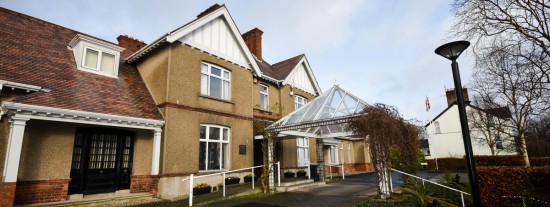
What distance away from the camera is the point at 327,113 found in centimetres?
1094

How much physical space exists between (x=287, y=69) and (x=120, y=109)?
434 inches

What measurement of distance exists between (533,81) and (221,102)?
11.3m

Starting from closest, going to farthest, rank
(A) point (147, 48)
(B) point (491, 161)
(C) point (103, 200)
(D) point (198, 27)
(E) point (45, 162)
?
1. (E) point (45, 162)
2. (C) point (103, 200)
3. (A) point (147, 48)
4. (D) point (198, 27)
5. (B) point (491, 161)

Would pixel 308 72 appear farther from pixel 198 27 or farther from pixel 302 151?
pixel 198 27

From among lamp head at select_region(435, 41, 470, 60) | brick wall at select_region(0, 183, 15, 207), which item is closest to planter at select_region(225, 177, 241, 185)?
brick wall at select_region(0, 183, 15, 207)

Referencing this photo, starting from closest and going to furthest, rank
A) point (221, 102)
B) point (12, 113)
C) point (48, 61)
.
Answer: point (12, 113) → point (48, 61) → point (221, 102)

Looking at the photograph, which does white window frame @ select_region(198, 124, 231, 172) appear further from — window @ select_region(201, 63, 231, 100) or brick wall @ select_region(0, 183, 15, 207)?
brick wall @ select_region(0, 183, 15, 207)

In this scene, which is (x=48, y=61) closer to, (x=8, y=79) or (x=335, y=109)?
(x=8, y=79)

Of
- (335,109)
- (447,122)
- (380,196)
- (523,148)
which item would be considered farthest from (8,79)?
(447,122)

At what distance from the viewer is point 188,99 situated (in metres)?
11.7

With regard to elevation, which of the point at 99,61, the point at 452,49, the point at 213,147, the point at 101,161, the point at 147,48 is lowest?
the point at 101,161

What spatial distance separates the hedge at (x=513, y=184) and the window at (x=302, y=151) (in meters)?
10.5

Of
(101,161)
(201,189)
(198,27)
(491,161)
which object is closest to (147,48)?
(198,27)

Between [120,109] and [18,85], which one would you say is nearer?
[18,85]
